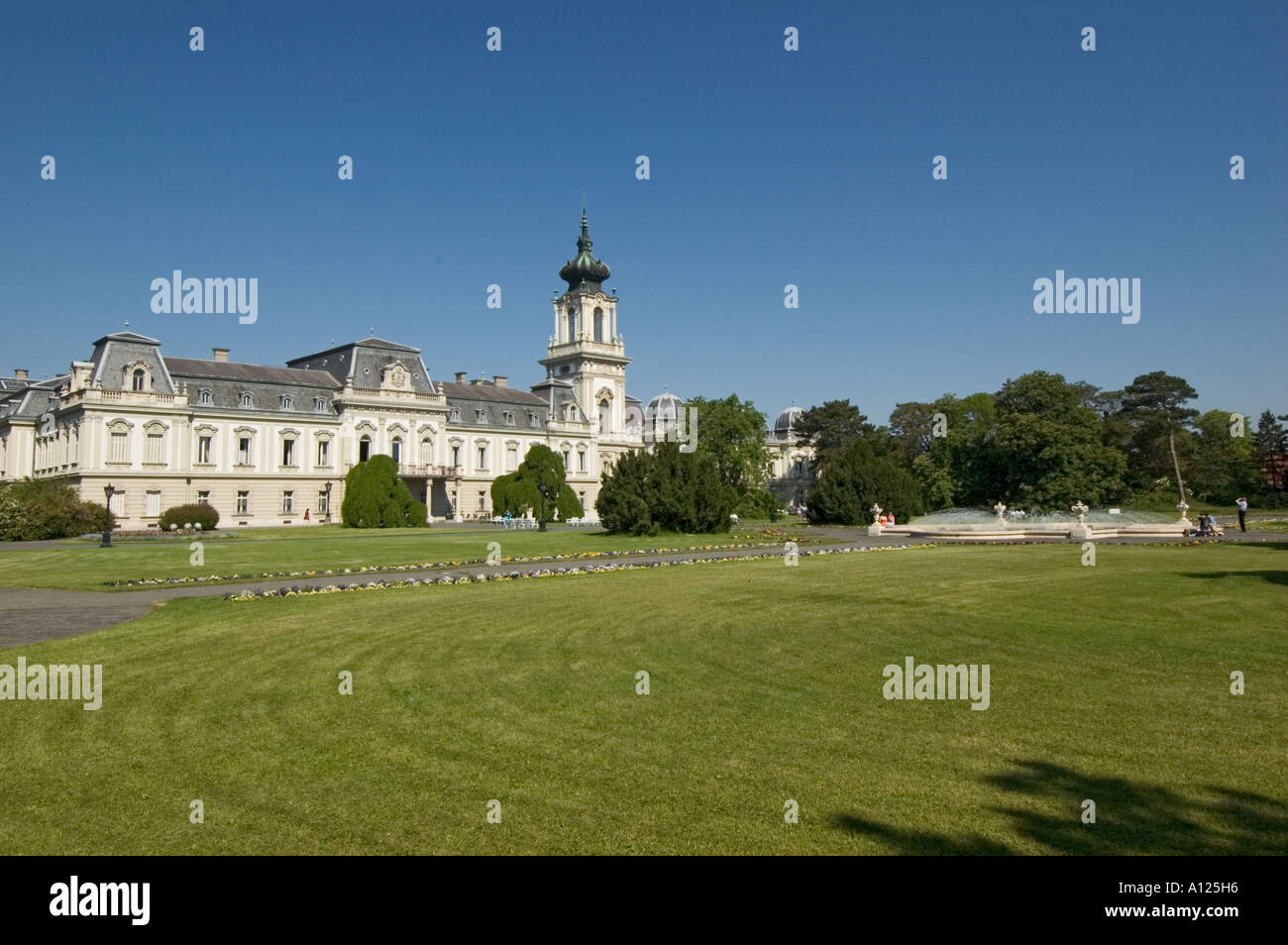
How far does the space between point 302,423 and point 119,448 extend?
13200mm

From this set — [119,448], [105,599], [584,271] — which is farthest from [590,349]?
[105,599]

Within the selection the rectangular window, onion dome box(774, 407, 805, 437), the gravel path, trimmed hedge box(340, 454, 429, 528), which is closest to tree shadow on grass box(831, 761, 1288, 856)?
the gravel path

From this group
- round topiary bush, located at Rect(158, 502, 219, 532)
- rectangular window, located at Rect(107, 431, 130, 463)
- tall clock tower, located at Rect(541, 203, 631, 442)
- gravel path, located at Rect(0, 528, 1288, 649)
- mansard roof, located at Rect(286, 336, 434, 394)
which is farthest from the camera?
tall clock tower, located at Rect(541, 203, 631, 442)

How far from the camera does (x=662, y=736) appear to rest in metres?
8.90

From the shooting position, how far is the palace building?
6506cm

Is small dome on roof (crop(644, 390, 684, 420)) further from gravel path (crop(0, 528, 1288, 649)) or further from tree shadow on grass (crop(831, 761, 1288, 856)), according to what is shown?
tree shadow on grass (crop(831, 761, 1288, 856))

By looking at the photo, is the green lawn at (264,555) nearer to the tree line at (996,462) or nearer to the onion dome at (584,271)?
the tree line at (996,462)

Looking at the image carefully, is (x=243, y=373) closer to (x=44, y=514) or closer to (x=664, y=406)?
(x=44, y=514)

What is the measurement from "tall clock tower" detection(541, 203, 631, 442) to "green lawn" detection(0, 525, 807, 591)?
48.5m

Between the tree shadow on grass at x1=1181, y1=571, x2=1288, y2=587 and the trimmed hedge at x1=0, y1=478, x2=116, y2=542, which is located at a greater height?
the trimmed hedge at x1=0, y1=478, x2=116, y2=542

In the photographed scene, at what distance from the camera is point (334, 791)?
744cm

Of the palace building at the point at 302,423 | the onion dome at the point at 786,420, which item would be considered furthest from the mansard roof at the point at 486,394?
the onion dome at the point at 786,420
